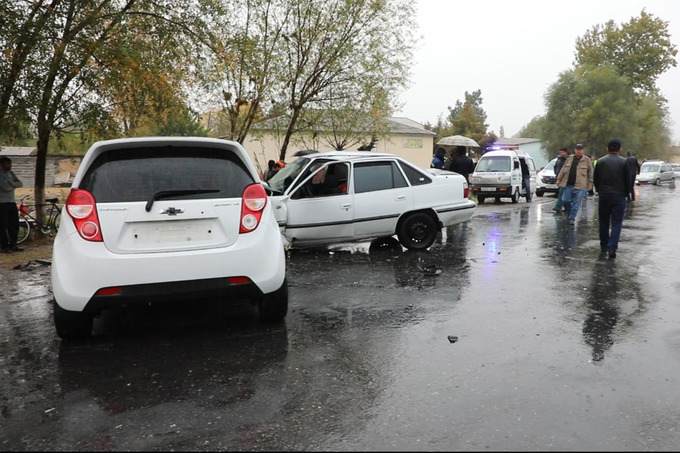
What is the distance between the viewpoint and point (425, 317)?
564cm

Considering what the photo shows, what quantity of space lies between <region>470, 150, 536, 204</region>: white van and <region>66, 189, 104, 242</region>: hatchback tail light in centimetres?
1893

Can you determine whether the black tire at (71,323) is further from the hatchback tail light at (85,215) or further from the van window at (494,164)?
the van window at (494,164)

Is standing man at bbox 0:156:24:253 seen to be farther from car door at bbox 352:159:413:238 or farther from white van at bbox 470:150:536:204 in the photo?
white van at bbox 470:150:536:204

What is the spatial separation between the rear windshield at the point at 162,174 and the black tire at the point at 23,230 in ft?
26.3

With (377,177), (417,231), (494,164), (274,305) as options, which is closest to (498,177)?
(494,164)

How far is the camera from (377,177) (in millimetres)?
9602

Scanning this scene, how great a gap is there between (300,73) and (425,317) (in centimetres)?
1516

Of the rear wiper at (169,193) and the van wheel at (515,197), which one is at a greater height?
the rear wiper at (169,193)

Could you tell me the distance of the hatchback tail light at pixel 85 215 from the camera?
4379 millimetres

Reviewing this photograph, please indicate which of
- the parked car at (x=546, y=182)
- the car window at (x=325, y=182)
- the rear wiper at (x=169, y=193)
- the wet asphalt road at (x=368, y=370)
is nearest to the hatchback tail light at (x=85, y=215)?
the rear wiper at (x=169, y=193)

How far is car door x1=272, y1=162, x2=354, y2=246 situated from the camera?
9.00 m

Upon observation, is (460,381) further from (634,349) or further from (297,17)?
(297,17)

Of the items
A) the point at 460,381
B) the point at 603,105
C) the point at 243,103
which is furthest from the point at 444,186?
the point at 603,105

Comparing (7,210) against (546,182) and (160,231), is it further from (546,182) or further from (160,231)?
(546,182)
